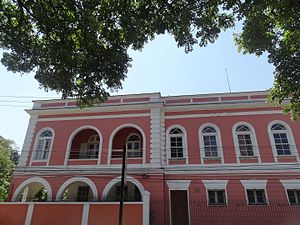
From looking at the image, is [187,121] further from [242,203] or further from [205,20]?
[205,20]

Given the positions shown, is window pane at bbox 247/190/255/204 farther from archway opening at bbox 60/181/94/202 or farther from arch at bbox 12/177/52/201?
arch at bbox 12/177/52/201

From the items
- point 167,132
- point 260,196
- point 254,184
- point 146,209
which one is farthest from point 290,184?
point 146,209

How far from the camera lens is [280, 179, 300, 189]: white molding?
1302cm

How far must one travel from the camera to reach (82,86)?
8336 mm

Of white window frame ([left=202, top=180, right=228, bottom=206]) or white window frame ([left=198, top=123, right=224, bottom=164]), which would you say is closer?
white window frame ([left=202, top=180, right=228, bottom=206])

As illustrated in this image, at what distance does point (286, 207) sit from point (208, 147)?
204 inches

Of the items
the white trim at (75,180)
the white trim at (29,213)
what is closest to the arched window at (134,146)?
the white trim at (75,180)

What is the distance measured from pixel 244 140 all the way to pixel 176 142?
14.0ft

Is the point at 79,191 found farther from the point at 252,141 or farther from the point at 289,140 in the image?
the point at 289,140

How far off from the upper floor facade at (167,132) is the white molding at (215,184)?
3.37 feet

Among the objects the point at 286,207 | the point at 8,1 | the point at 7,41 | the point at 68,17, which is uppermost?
the point at 8,1

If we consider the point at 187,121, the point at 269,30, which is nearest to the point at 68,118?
the point at 187,121

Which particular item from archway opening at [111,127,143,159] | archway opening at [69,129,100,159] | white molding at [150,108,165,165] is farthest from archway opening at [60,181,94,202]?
white molding at [150,108,165,165]

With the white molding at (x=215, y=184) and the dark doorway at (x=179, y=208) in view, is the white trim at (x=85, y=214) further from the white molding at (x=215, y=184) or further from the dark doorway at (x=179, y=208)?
the white molding at (x=215, y=184)
